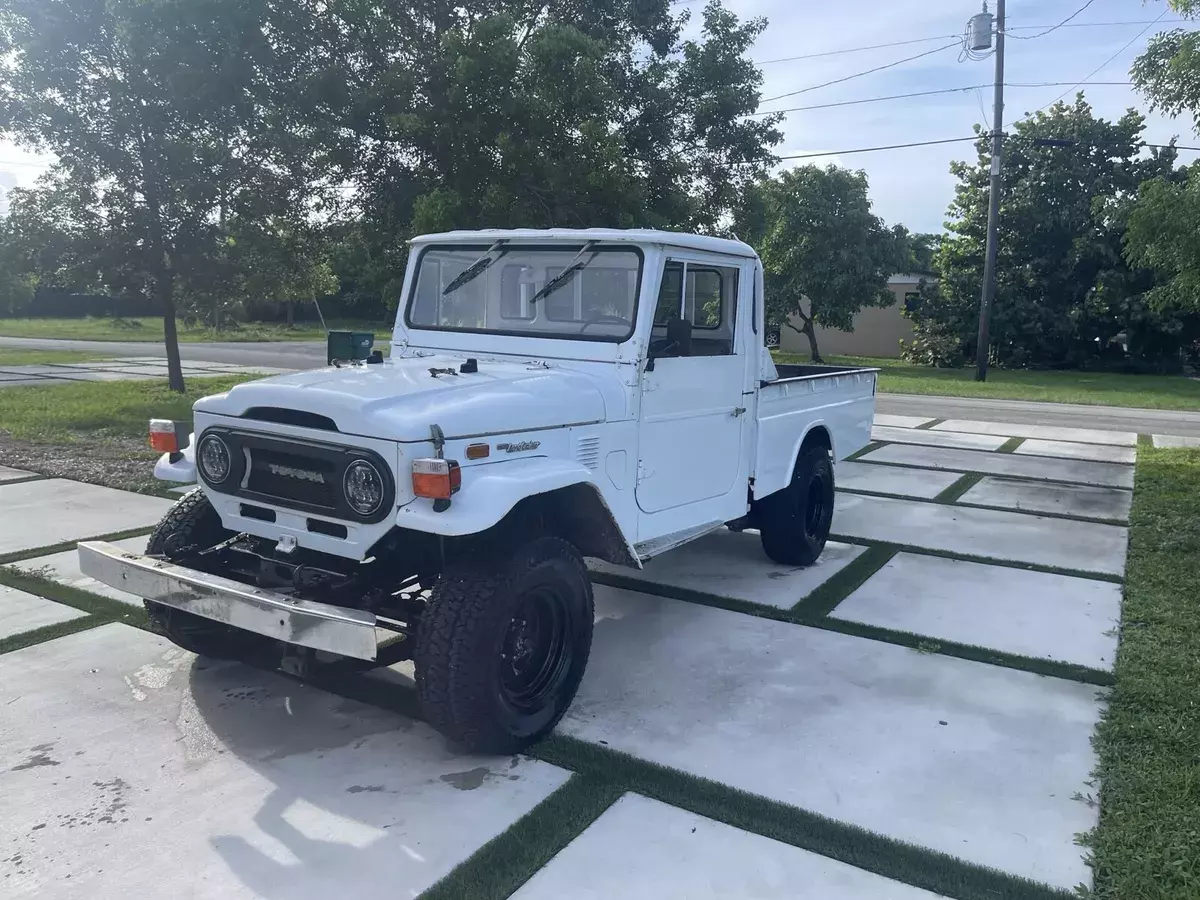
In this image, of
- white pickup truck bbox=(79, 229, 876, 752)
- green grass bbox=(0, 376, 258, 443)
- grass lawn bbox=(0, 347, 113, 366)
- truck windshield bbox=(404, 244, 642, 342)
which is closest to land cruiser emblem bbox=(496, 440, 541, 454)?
white pickup truck bbox=(79, 229, 876, 752)

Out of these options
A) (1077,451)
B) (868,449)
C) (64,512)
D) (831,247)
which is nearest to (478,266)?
(64,512)

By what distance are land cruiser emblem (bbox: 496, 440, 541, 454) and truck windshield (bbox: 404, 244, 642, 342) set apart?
2.76ft

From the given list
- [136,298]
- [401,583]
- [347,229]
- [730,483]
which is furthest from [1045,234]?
[401,583]

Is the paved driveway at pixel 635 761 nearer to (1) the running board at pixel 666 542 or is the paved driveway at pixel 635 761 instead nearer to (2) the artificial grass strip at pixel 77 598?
(2) the artificial grass strip at pixel 77 598

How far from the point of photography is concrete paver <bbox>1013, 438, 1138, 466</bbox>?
1150cm

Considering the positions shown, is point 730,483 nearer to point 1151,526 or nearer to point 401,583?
point 401,583

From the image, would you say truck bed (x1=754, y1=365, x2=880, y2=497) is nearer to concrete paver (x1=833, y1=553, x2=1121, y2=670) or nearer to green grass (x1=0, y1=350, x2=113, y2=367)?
concrete paver (x1=833, y1=553, x2=1121, y2=670)

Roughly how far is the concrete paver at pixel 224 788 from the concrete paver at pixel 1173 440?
12199 millimetres

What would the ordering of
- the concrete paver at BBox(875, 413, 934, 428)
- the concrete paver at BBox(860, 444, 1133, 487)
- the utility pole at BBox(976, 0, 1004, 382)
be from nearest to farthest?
the concrete paver at BBox(860, 444, 1133, 487), the concrete paver at BBox(875, 413, 934, 428), the utility pole at BBox(976, 0, 1004, 382)

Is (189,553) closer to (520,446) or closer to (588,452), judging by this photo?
(520,446)

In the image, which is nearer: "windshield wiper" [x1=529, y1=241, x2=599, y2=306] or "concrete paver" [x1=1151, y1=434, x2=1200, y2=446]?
"windshield wiper" [x1=529, y1=241, x2=599, y2=306]

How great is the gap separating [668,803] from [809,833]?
0.50 meters

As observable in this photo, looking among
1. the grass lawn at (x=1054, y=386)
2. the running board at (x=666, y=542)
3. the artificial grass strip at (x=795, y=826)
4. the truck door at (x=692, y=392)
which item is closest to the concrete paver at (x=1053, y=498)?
the truck door at (x=692, y=392)

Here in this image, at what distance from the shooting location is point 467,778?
3547 millimetres
